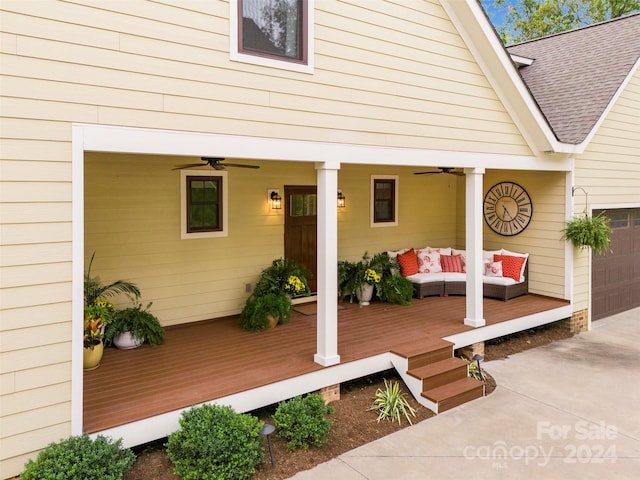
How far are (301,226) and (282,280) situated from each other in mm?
1210

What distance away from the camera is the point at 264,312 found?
7.25 metres

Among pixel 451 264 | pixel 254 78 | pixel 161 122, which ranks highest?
pixel 254 78

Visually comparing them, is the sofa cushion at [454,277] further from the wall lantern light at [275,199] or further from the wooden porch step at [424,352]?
the wall lantern light at [275,199]

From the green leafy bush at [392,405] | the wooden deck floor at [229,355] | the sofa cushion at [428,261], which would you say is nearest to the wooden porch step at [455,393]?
the green leafy bush at [392,405]

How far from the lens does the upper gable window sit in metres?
5.10

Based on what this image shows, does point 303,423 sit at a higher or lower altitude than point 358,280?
lower

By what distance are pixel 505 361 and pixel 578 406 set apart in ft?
5.41

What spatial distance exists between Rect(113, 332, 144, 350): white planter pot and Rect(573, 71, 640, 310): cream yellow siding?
7.74 meters

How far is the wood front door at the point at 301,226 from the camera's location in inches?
337

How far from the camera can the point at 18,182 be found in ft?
12.9

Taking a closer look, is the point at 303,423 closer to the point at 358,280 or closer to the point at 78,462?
the point at 78,462

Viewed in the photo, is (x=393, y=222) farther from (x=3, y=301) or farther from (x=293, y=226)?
(x=3, y=301)

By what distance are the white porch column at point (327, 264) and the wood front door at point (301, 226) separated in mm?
2574

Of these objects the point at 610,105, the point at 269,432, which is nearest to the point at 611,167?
the point at 610,105
